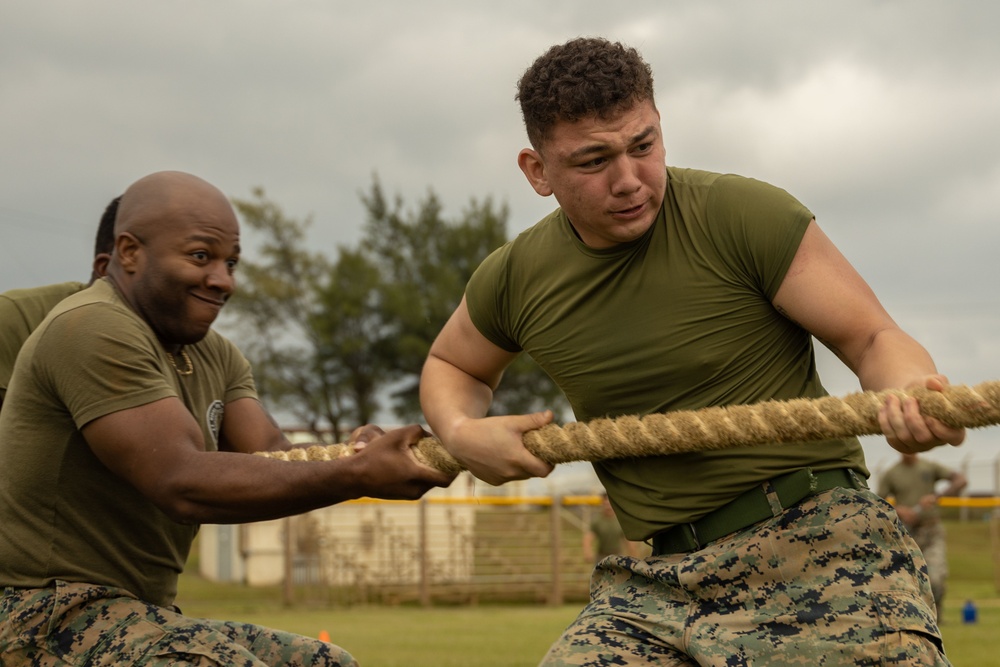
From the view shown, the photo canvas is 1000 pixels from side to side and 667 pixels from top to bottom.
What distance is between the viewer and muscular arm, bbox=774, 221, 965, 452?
322 centimetres

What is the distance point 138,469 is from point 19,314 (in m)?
1.90

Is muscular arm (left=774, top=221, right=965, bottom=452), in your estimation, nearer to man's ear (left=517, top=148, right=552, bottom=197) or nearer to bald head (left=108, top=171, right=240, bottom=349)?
man's ear (left=517, top=148, right=552, bottom=197)

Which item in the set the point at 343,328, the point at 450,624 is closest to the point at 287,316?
the point at 343,328

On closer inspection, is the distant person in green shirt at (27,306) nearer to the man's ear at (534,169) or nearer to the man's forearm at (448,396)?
the man's forearm at (448,396)

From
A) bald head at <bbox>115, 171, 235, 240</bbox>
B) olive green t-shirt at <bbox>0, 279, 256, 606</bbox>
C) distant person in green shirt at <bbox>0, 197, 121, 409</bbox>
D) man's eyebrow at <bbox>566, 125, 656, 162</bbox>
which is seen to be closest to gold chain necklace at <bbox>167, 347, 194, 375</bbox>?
olive green t-shirt at <bbox>0, 279, 256, 606</bbox>

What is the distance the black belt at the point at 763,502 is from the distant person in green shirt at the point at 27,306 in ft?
8.91

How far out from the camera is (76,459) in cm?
398

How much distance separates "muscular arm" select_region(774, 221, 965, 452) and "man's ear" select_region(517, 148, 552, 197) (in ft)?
2.79

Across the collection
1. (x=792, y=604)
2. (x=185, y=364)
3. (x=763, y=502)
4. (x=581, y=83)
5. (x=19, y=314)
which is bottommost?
A: (x=792, y=604)

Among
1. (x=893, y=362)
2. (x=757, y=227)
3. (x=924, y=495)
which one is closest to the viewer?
(x=893, y=362)

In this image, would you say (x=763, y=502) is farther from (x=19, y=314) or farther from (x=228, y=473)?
(x=19, y=314)

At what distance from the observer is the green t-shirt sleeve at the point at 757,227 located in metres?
3.51

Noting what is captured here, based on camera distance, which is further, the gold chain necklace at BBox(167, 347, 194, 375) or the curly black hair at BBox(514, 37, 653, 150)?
the gold chain necklace at BBox(167, 347, 194, 375)

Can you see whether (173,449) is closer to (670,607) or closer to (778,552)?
(670,607)
